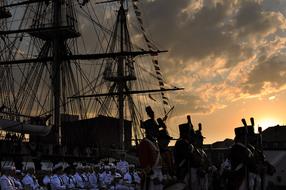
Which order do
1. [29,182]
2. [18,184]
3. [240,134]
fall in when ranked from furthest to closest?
[29,182], [18,184], [240,134]

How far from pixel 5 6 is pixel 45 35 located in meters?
4.26

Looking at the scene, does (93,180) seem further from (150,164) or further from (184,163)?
(150,164)

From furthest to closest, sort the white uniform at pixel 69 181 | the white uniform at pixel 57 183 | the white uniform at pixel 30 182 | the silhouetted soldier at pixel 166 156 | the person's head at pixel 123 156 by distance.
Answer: the person's head at pixel 123 156, the white uniform at pixel 69 181, the white uniform at pixel 57 183, the white uniform at pixel 30 182, the silhouetted soldier at pixel 166 156

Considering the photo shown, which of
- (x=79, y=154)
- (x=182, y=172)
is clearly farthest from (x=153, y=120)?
(x=79, y=154)

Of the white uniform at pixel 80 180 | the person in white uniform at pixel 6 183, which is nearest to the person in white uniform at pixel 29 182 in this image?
the person in white uniform at pixel 6 183

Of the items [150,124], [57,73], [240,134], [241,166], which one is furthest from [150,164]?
[57,73]

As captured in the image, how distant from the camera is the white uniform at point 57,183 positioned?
17297mm

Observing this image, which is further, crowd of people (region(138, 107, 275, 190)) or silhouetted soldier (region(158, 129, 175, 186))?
silhouetted soldier (region(158, 129, 175, 186))

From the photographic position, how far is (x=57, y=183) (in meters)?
17.5

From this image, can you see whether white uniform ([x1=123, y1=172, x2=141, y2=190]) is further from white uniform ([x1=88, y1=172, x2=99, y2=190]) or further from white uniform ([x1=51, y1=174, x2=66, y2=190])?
white uniform ([x1=51, y1=174, x2=66, y2=190])

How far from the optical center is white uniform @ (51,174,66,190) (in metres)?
17.3

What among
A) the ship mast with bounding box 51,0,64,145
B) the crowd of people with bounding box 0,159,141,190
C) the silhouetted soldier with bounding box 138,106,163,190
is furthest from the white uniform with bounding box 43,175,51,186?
the ship mast with bounding box 51,0,64,145

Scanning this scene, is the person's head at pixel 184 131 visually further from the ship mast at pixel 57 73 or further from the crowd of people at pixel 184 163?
the ship mast at pixel 57 73

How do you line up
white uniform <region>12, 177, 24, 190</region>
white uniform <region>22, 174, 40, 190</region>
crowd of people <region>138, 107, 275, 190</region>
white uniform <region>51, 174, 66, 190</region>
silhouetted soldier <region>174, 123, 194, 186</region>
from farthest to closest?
white uniform <region>51, 174, 66, 190</region>
white uniform <region>22, 174, 40, 190</region>
white uniform <region>12, 177, 24, 190</region>
silhouetted soldier <region>174, 123, 194, 186</region>
crowd of people <region>138, 107, 275, 190</region>
